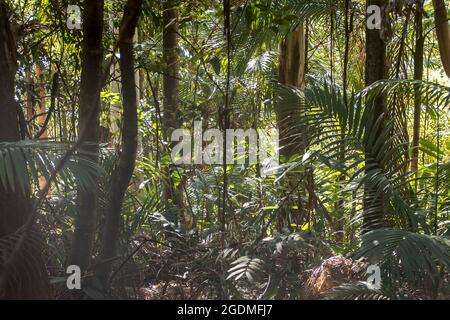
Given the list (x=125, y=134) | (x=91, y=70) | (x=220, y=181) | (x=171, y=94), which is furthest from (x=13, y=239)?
(x=171, y=94)

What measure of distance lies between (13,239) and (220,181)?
98.4 inches

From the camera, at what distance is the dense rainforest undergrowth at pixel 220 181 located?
2908 millimetres

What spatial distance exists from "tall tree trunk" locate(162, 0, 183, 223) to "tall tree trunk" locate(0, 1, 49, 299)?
5.61 feet

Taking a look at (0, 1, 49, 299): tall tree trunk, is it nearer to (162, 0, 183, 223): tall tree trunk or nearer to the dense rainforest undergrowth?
the dense rainforest undergrowth

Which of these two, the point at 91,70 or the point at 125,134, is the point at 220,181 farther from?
the point at 91,70

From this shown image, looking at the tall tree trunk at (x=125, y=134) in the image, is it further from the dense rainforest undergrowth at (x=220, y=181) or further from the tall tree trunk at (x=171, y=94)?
the tall tree trunk at (x=171, y=94)

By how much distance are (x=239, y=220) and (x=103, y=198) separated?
4.31 feet

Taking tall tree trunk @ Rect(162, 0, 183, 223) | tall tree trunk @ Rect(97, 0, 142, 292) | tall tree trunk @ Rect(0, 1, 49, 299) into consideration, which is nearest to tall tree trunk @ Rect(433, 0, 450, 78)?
tall tree trunk @ Rect(162, 0, 183, 223)

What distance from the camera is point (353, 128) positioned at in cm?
387

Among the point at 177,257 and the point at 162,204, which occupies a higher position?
the point at 162,204

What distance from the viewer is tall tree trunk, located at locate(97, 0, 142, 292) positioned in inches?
130
